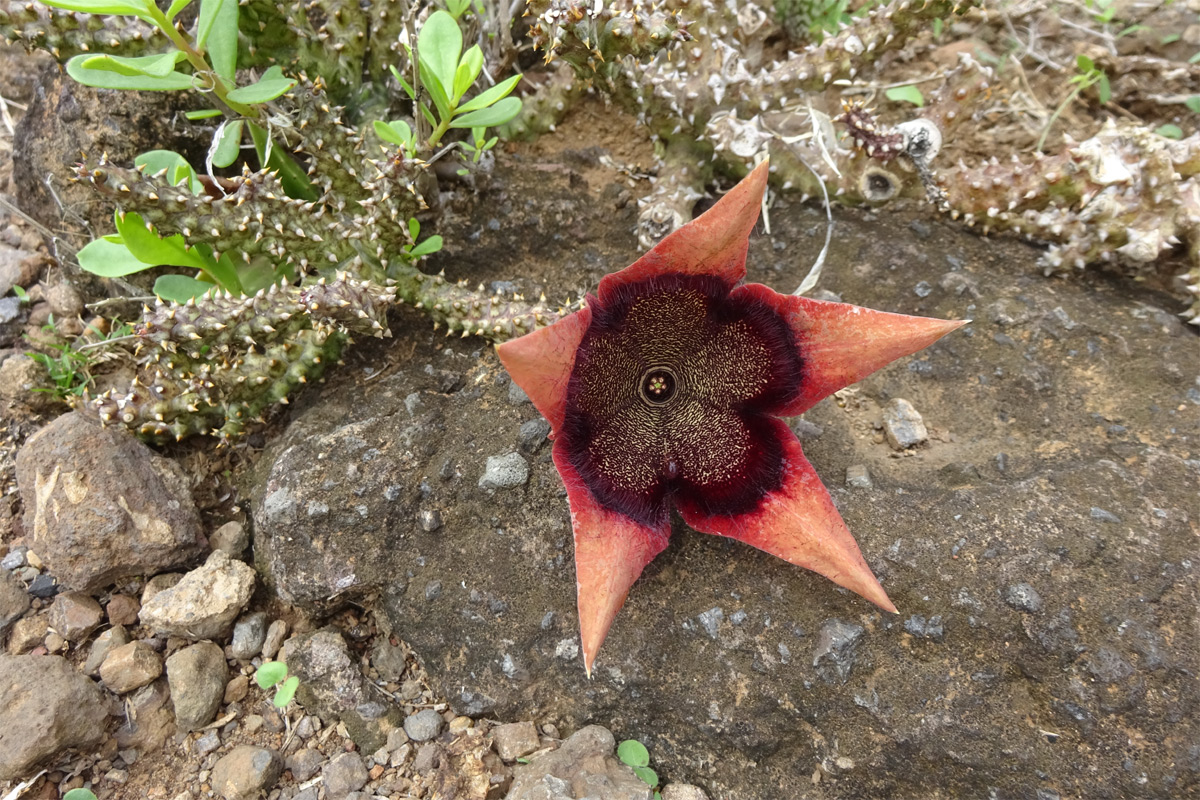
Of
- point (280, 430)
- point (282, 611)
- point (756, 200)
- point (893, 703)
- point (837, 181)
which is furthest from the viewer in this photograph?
point (837, 181)

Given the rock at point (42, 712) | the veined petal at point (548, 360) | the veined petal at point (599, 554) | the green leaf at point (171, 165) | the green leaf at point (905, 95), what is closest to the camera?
the veined petal at point (548, 360)

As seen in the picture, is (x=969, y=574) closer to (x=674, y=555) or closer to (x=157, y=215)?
(x=674, y=555)

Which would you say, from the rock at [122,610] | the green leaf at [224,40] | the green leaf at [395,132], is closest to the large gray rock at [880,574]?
the rock at [122,610]

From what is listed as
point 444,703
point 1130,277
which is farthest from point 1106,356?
point 444,703

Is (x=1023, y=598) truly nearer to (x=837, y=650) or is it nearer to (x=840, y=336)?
(x=837, y=650)

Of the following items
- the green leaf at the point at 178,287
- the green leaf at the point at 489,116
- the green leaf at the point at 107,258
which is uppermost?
the green leaf at the point at 489,116

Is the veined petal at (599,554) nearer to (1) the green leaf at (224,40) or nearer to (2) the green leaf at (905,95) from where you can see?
(1) the green leaf at (224,40)
